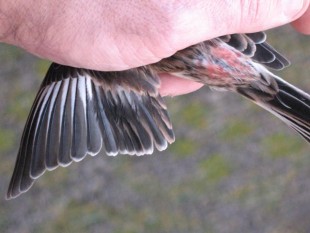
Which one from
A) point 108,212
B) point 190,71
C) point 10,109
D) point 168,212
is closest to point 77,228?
point 108,212

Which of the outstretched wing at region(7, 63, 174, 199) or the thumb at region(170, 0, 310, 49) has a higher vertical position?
the thumb at region(170, 0, 310, 49)

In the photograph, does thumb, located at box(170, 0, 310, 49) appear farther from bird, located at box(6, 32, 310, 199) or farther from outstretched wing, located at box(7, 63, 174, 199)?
outstretched wing, located at box(7, 63, 174, 199)

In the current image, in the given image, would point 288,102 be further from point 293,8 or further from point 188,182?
point 188,182

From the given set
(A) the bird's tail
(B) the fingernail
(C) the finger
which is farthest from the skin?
(A) the bird's tail

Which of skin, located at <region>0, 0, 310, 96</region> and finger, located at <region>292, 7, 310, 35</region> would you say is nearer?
skin, located at <region>0, 0, 310, 96</region>

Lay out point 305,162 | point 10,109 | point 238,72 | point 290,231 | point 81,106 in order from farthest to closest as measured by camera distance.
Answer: point 10,109 < point 305,162 < point 290,231 < point 81,106 < point 238,72

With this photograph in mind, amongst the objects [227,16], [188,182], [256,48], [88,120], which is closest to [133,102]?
[88,120]

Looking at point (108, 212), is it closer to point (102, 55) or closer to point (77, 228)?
point (77, 228)
